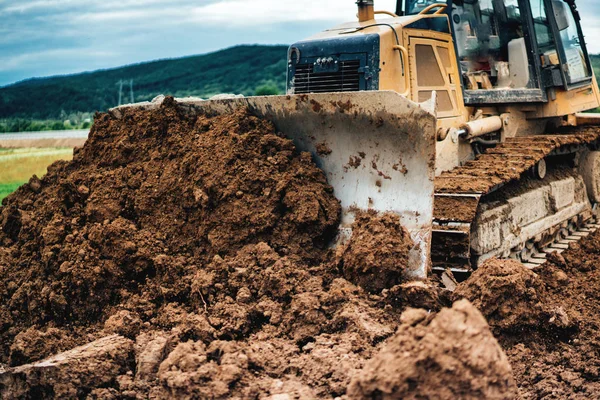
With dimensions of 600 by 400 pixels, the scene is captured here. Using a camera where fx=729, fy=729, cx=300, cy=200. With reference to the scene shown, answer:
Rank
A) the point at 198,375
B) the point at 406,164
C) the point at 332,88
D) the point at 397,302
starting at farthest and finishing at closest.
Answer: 1. the point at 332,88
2. the point at 406,164
3. the point at 397,302
4. the point at 198,375

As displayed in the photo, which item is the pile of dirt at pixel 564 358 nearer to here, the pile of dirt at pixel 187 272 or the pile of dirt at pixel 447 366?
the pile of dirt at pixel 187 272

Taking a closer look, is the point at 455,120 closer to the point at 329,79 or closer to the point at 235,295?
the point at 329,79

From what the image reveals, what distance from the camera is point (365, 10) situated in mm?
6629

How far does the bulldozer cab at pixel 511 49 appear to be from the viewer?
6828mm

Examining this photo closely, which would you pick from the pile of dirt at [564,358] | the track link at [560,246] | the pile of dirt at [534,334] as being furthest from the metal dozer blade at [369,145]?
the track link at [560,246]

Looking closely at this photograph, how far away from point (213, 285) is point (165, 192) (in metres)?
0.97

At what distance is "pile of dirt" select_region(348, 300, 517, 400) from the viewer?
2.73 metres

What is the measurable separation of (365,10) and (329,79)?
90cm

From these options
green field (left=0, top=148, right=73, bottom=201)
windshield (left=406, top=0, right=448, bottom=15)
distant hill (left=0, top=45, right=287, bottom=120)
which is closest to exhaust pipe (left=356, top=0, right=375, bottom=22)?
windshield (left=406, top=0, right=448, bottom=15)

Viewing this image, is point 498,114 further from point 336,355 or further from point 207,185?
point 336,355

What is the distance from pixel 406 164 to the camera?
481 centimetres

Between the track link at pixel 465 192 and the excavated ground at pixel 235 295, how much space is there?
581mm

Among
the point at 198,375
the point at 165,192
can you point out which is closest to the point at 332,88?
the point at 165,192

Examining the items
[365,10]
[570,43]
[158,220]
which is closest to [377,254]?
[158,220]
